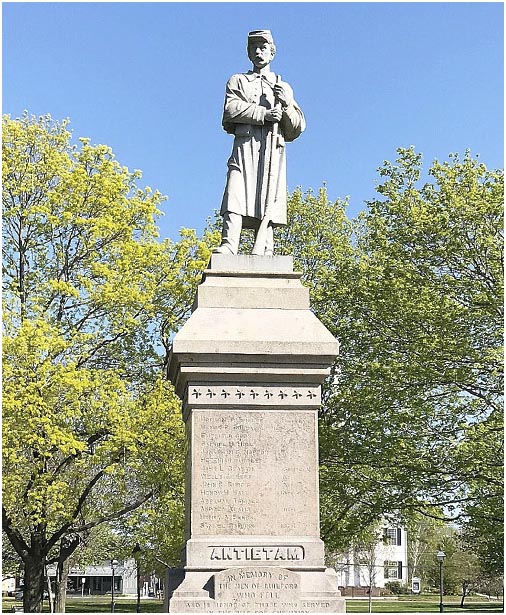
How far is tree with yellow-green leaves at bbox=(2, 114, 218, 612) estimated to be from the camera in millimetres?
20156

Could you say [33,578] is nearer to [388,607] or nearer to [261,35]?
[261,35]

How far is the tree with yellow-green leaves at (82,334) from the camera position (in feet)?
66.1

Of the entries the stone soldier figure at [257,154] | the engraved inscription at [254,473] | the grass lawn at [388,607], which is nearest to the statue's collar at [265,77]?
the stone soldier figure at [257,154]

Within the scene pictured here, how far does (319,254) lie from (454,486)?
29.1 ft

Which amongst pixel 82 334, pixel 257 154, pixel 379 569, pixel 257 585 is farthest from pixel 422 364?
pixel 379 569

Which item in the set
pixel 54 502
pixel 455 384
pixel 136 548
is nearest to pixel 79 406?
pixel 54 502

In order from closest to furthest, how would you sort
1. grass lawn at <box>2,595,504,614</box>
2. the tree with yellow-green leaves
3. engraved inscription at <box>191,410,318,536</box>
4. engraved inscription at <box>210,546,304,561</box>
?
engraved inscription at <box>210,546,304,561</box> → engraved inscription at <box>191,410,318,536</box> → the tree with yellow-green leaves → grass lawn at <box>2,595,504,614</box>

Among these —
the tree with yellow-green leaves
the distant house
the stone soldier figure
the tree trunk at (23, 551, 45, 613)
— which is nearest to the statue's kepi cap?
the stone soldier figure

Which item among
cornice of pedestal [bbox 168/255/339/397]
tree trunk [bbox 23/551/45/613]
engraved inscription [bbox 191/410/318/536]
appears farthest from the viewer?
tree trunk [bbox 23/551/45/613]

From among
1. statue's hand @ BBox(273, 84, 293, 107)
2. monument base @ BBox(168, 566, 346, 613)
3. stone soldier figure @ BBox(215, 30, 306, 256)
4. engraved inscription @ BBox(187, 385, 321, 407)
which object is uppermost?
statue's hand @ BBox(273, 84, 293, 107)

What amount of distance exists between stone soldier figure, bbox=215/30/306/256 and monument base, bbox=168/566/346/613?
354 cm

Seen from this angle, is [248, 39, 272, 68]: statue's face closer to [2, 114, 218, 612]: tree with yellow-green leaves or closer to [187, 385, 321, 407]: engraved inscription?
[187, 385, 321, 407]: engraved inscription

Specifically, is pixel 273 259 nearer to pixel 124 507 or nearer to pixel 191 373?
pixel 191 373

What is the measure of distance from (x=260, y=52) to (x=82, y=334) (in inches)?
460
